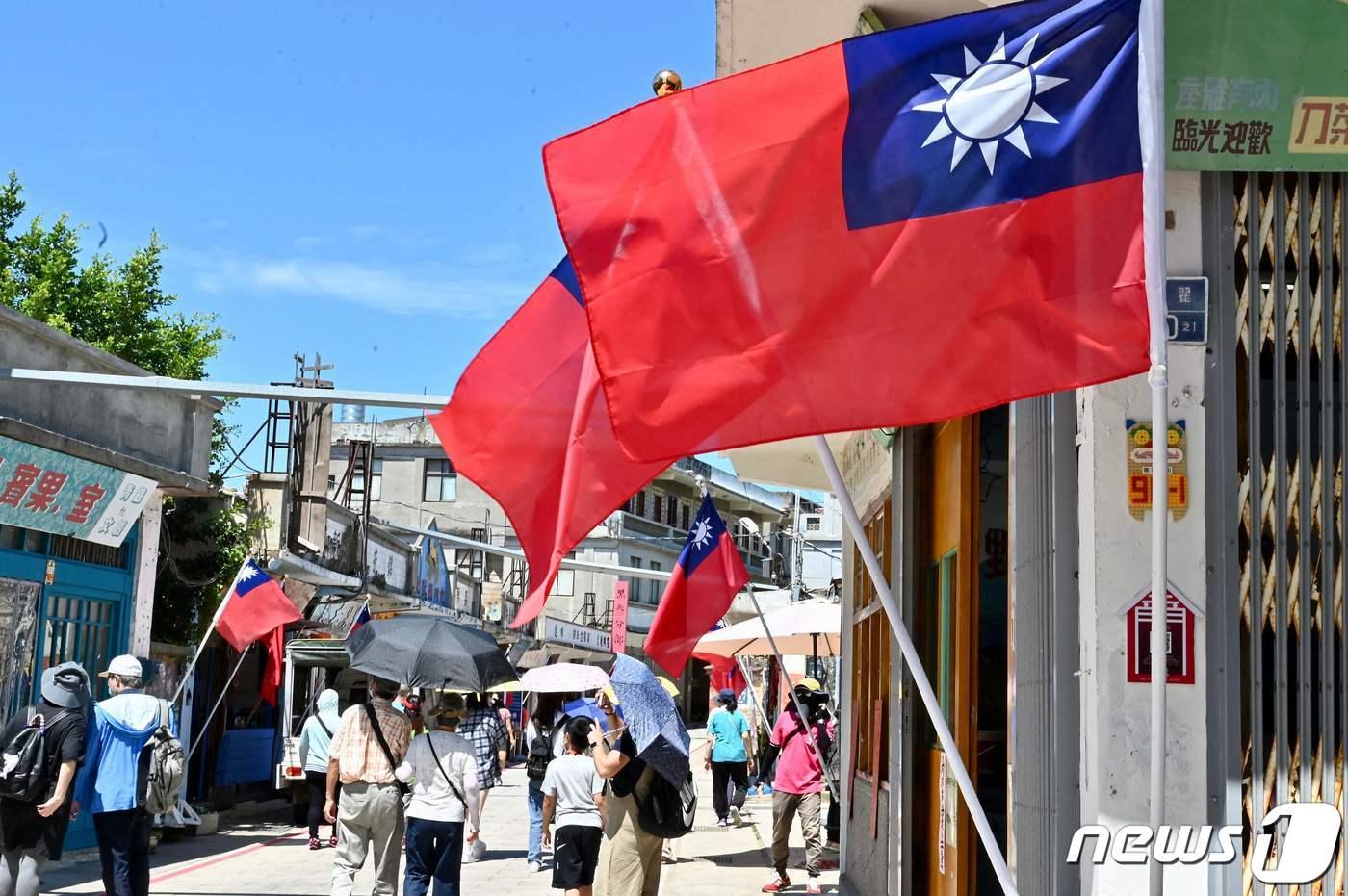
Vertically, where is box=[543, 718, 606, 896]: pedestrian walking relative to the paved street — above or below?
above

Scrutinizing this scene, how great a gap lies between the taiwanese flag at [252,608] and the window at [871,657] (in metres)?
7.05

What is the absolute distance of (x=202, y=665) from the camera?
21656 mm

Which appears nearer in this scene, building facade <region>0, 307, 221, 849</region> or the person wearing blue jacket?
the person wearing blue jacket

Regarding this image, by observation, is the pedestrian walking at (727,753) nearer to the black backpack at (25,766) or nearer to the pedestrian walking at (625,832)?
the pedestrian walking at (625,832)

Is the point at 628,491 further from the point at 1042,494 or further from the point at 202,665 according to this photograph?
the point at 202,665

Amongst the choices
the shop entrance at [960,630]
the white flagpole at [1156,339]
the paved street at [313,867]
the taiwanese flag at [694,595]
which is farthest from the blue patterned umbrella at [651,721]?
the paved street at [313,867]

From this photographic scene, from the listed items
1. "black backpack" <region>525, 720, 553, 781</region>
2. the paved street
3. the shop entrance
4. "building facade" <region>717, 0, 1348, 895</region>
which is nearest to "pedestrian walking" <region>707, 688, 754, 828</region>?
the paved street

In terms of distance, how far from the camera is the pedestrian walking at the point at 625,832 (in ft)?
30.3

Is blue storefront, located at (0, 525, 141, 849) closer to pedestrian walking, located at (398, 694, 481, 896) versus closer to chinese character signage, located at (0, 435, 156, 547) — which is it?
chinese character signage, located at (0, 435, 156, 547)

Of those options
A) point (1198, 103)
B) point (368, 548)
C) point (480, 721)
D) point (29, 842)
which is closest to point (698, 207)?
point (1198, 103)

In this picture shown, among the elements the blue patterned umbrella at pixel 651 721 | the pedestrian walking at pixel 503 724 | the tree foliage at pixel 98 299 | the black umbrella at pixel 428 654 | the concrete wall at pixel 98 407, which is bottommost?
the pedestrian walking at pixel 503 724

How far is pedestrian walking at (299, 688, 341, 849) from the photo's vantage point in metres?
17.9

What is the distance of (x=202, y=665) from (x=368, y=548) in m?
9.05

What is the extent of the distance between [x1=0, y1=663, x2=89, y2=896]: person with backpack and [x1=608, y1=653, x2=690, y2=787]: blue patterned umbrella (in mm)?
3900
